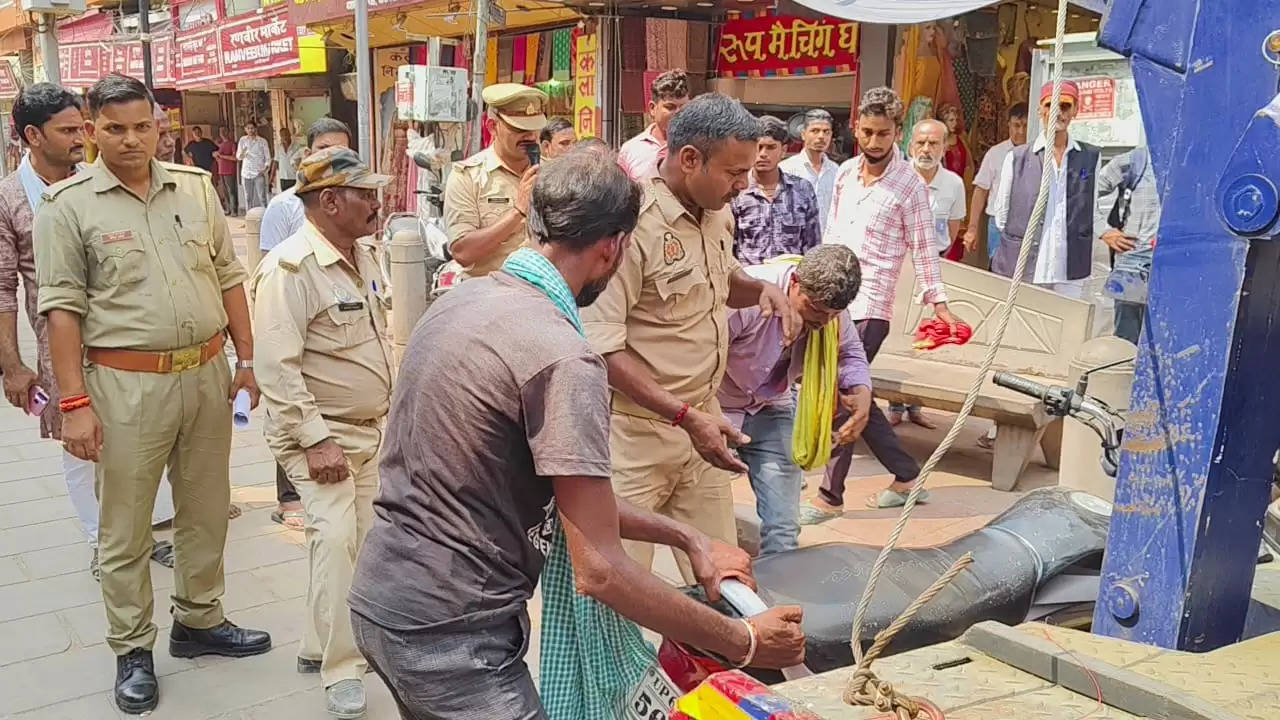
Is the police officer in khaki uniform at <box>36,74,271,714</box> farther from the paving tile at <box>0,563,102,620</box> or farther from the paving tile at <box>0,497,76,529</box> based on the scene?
the paving tile at <box>0,497,76,529</box>

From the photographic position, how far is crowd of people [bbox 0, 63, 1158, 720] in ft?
6.16

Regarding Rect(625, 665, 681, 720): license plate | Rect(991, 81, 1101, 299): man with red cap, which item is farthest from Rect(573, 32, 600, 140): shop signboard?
Rect(625, 665, 681, 720): license plate

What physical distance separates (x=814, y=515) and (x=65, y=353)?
135 inches

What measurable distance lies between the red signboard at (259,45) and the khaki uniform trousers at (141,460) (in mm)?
11403

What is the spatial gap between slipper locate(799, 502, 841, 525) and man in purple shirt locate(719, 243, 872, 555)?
1.26 metres

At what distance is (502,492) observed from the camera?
1.89 m

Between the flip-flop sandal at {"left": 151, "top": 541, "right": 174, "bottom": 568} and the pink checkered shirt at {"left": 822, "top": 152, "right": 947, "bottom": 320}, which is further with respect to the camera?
the pink checkered shirt at {"left": 822, "top": 152, "right": 947, "bottom": 320}

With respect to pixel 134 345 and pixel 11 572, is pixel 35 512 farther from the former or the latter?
pixel 134 345

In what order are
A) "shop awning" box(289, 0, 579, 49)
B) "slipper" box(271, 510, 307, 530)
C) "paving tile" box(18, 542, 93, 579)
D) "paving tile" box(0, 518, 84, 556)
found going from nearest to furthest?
"paving tile" box(18, 542, 93, 579)
"paving tile" box(0, 518, 84, 556)
"slipper" box(271, 510, 307, 530)
"shop awning" box(289, 0, 579, 49)

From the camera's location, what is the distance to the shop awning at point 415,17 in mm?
10969

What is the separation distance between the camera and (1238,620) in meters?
2.03

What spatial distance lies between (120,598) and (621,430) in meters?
1.74

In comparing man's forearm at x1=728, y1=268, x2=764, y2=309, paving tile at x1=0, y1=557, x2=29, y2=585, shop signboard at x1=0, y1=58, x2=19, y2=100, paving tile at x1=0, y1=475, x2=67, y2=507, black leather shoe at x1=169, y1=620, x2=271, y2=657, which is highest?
shop signboard at x1=0, y1=58, x2=19, y2=100

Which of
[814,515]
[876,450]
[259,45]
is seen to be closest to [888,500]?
[876,450]
